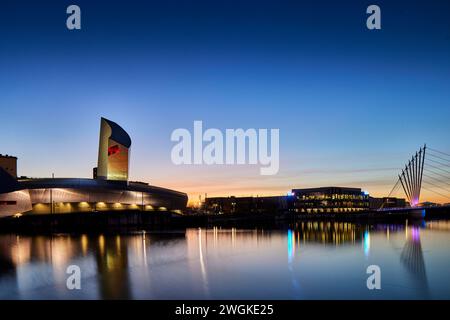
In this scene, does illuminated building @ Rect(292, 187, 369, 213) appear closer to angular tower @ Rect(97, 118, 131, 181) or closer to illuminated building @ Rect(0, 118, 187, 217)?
illuminated building @ Rect(0, 118, 187, 217)

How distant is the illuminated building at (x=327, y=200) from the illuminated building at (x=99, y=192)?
260 feet

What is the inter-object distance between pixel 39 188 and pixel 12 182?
23.8 feet

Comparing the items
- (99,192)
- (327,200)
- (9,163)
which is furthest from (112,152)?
(327,200)

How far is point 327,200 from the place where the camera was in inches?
6516

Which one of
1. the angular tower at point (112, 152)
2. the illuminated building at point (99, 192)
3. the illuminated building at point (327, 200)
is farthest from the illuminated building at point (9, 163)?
the illuminated building at point (327, 200)

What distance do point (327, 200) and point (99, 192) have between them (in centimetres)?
→ 10926

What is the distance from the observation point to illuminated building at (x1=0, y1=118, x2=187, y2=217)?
62.0 metres

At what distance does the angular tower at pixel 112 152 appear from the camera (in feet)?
279

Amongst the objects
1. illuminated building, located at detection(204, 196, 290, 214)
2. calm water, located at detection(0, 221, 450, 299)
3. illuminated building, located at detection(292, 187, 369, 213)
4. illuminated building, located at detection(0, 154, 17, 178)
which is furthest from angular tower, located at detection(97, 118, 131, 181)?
illuminated building, located at detection(292, 187, 369, 213)

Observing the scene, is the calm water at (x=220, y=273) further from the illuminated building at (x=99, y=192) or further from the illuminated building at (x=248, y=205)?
the illuminated building at (x=248, y=205)

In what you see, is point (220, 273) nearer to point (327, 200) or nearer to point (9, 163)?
point (9, 163)
